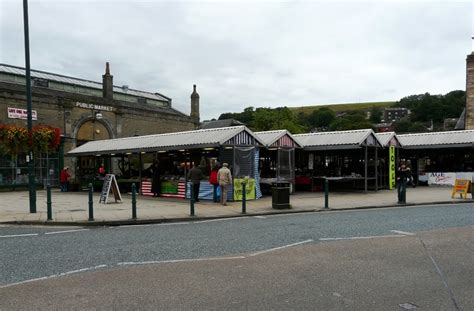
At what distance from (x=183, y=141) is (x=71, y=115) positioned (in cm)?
1785

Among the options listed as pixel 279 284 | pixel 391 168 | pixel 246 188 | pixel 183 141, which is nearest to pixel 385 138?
pixel 391 168

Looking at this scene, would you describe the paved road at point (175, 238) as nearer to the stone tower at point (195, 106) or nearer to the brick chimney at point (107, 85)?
the brick chimney at point (107, 85)

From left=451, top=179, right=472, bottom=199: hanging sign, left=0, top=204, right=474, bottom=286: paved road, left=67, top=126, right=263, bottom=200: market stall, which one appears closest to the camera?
left=0, top=204, right=474, bottom=286: paved road

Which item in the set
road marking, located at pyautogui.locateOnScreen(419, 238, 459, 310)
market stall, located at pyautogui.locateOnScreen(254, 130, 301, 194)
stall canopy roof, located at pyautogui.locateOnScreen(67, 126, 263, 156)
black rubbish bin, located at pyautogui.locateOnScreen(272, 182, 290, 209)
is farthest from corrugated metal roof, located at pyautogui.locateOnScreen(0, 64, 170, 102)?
road marking, located at pyautogui.locateOnScreen(419, 238, 459, 310)

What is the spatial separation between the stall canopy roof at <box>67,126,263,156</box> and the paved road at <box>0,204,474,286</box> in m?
5.92

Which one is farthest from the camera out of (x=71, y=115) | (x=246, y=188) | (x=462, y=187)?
(x=71, y=115)

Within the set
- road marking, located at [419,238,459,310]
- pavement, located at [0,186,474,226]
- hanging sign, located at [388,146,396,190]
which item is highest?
hanging sign, located at [388,146,396,190]

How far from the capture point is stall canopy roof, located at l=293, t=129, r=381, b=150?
23.6 meters

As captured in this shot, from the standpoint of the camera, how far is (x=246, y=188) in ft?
A: 63.8

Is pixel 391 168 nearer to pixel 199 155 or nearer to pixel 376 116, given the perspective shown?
pixel 199 155

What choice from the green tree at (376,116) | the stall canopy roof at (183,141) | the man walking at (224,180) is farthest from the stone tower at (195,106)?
the green tree at (376,116)

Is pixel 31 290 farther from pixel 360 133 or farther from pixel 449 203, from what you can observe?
pixel 360 133

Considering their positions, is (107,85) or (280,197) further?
(107,85)

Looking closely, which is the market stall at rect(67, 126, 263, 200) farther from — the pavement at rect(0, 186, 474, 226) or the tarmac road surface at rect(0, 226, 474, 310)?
the tarmac road surface at rect(0, 226, 474, 310)
